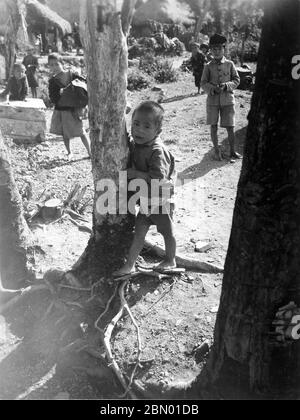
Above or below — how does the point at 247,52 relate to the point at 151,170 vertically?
above

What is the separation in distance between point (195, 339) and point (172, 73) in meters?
13.8

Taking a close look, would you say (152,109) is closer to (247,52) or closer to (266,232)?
(266,232)

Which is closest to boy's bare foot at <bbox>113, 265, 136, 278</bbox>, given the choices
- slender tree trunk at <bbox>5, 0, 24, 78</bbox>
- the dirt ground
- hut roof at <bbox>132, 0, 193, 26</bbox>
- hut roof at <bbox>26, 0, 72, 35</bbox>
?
the dirt ground

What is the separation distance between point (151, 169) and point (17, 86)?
698 centimetres

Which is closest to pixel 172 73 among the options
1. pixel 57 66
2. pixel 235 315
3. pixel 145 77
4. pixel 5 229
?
pixel 145 77

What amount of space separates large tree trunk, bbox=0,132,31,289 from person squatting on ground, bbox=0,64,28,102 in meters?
6.17

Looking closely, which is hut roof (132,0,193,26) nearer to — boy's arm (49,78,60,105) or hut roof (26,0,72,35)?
hut roof (26,0,72,35)

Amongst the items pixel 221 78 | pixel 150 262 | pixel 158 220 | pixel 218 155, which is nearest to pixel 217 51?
pixel 221 78

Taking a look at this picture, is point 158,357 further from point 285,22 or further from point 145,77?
point 145,77

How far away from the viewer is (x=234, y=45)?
21.3 metres

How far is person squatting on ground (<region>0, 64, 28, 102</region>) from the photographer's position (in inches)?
367

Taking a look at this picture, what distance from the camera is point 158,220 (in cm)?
Result: 368

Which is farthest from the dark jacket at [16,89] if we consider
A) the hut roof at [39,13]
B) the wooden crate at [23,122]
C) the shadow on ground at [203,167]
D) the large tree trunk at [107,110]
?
the hut roof at [39,13]

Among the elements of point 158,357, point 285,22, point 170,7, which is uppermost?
point 170,7
